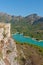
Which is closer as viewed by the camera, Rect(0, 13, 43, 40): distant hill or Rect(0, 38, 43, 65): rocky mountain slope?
Rect(0, 38, 43, 65): rocky mountain slope

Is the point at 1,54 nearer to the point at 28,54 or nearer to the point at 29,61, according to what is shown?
the point at 29,61

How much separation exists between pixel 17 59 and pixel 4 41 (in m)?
2.10

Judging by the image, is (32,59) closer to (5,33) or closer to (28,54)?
(28,54)

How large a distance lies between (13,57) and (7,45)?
39.9 inches

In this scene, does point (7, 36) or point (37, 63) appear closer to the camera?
point (7, 36)

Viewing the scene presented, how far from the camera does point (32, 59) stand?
1680 cm

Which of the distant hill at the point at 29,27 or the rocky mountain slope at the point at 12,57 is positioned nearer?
the rocky mountain slope at the point at 12,57

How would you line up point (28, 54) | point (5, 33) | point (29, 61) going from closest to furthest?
point (5, 33) < point (29, 61) < point (28, 54)

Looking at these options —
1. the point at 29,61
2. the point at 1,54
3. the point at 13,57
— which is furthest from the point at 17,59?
the point at 1,54

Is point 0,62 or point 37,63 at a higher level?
point 0,62

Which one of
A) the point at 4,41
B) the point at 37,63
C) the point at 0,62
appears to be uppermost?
the point at 4,41

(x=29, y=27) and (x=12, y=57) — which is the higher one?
(x=12, y=57)

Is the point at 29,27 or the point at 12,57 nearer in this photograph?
the point at 12,57

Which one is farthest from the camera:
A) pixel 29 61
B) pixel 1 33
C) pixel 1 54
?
pixel 29 61
